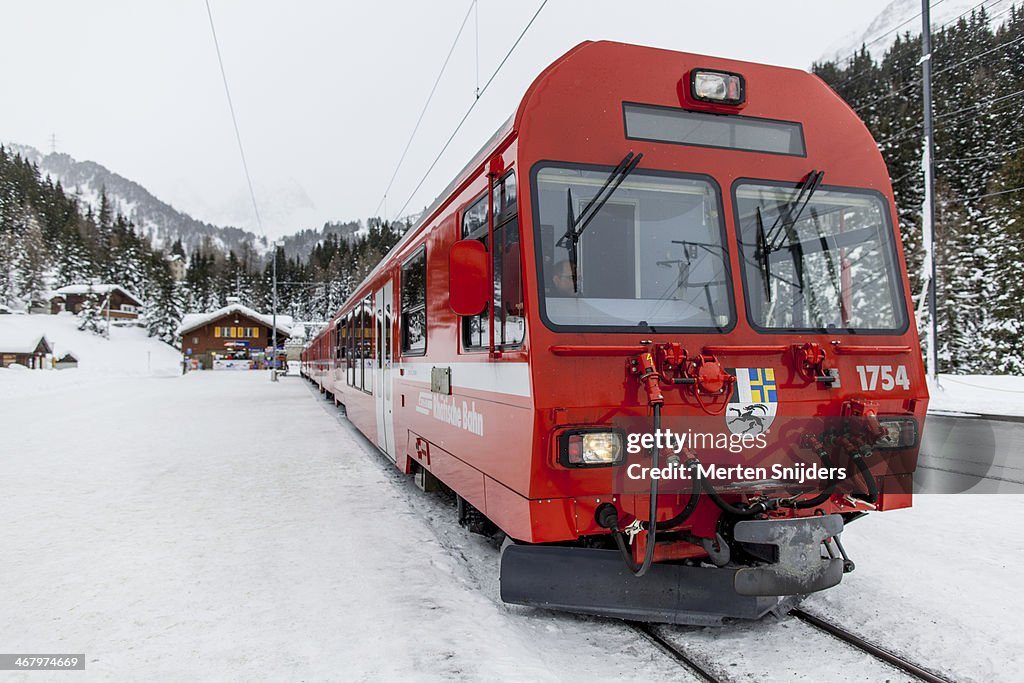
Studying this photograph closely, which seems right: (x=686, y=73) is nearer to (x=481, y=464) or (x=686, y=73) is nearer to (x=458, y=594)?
(x=481, y=464)

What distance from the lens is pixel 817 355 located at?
4059 mm

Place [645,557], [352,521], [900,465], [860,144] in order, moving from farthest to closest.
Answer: [352,521] < [860,144] < [900,465] < [645,557]

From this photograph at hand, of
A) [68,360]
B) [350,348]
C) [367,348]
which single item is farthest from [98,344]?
[367,348]

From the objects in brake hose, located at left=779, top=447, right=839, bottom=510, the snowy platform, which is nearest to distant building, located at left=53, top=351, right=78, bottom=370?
the snowy platform

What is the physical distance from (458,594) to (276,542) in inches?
83.2

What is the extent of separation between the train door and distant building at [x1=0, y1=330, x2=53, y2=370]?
51.1 meters

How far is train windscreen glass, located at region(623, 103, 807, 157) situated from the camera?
13.6ft

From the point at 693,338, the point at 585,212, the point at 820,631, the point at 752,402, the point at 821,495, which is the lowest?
the point at 820,631

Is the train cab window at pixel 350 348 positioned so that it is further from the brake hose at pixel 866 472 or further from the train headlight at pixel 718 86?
the brake hose at pixel 866 472

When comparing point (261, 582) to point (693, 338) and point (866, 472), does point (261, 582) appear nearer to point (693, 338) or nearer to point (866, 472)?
point (693, 338)

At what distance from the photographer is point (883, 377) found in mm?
4266

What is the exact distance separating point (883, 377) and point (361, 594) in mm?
3617

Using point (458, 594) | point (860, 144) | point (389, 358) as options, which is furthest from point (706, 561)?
point (389, 358)

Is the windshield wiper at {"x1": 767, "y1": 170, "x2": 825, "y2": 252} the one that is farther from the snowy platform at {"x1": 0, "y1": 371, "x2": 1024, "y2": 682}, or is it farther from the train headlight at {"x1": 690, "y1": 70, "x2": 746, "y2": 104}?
the snowy platform at {"x1": 0, "y1": 371, "x2": 1024, "y2": 682}
